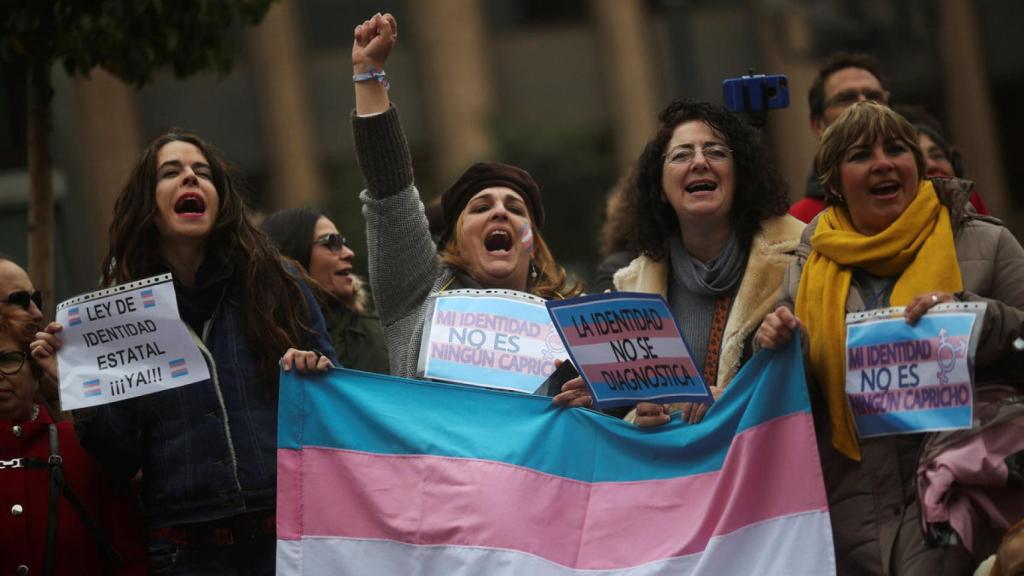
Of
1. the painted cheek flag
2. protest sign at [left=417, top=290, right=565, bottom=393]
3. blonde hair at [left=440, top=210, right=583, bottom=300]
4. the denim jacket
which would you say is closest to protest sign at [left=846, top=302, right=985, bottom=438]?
the painted cheek flag

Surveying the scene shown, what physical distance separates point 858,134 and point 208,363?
2.18m

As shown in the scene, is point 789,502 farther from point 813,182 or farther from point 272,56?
point 272,56

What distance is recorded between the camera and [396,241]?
5.45 metres

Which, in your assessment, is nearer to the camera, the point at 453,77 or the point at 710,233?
the point at 710,233

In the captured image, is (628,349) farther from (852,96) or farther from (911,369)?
(852,96)

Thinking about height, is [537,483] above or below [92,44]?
below

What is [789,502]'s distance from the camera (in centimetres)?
461

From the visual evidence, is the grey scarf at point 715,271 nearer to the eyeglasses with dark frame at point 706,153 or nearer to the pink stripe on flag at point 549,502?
the eyeglasses with dark frame at point 706,153

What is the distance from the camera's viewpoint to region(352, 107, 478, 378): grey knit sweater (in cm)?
538

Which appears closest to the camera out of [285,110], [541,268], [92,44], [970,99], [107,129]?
[541,268]

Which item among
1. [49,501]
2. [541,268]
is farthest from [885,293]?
[49,501]

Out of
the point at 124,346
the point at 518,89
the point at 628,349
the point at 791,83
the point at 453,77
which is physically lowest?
the point at 791,83

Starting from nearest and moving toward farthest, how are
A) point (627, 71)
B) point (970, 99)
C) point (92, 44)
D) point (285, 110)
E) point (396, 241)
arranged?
point (396, 241) < point (92, 44) < point (285, 110) < point (627, 71) < point (970, 99)

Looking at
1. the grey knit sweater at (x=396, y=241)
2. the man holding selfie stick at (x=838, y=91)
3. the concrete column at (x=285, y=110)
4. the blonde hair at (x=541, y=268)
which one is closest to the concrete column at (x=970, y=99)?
the concrete column at (x=285, y=110)
